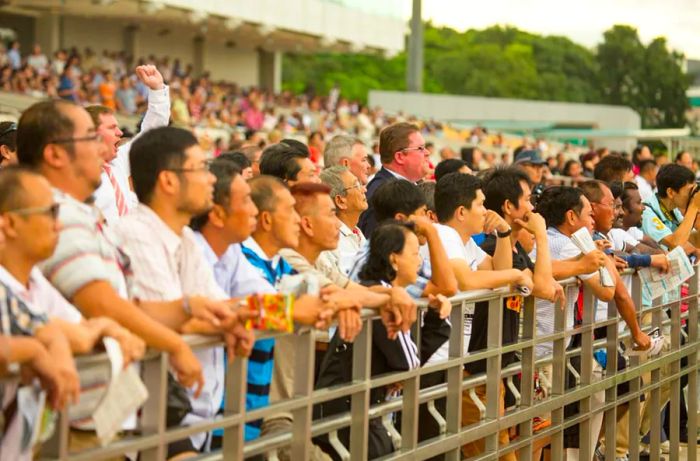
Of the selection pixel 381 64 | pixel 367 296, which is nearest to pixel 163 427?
pixel 367 296

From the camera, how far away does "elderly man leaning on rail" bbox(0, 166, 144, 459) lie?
3928 mm

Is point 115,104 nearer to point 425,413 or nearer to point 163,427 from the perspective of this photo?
point 425,413

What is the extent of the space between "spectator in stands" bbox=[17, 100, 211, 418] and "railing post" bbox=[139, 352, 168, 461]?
0.16 ft

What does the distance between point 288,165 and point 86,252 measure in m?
3.45

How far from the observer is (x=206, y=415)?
4941mm

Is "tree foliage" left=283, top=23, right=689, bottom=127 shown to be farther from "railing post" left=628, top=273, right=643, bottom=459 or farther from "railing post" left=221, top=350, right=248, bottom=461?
"railing post" left=221, top=350, right=248, bottom=461

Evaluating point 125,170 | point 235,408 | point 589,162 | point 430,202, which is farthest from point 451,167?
point 589,162

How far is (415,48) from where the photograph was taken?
65.6 meters

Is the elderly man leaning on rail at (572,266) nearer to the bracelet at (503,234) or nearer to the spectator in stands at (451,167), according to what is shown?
the bracelet at (503,234)

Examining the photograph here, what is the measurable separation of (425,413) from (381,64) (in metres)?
107

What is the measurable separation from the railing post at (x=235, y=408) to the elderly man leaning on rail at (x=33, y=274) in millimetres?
716

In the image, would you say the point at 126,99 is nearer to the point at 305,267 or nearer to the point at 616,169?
the point at 616,169

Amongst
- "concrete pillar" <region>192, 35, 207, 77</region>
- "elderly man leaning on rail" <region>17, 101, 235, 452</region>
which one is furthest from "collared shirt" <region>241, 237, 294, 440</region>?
"concrete pillar" <region>192, 35, 207, 77</region>

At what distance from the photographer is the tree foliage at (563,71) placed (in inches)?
4842
